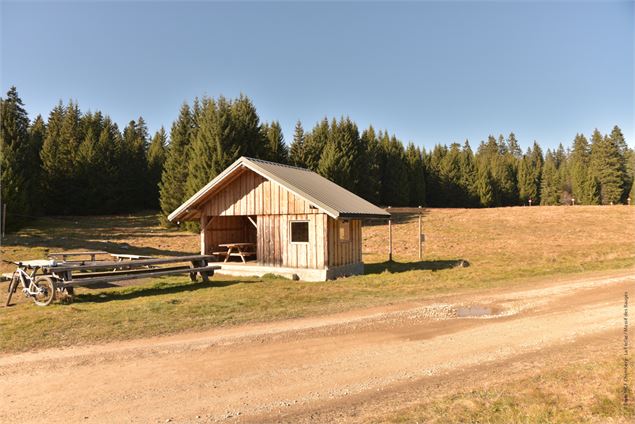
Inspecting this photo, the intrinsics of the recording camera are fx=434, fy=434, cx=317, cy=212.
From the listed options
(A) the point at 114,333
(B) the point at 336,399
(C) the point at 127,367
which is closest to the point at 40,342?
(A) the point at 114,333

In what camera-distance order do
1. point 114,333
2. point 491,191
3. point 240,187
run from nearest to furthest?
point 114,333
point 240,187
point 491,191

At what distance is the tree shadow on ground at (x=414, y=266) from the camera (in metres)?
20.8

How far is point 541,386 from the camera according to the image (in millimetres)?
5969

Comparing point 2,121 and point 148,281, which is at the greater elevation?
point 2,121

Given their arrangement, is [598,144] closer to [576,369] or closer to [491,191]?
[491,191]

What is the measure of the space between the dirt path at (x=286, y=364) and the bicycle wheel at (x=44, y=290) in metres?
4.97

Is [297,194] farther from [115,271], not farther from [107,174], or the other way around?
[107,174]

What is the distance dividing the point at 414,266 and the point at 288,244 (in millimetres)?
7049

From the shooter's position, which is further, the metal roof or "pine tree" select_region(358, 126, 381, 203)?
"pine tree" select_region(358, 126, 381, 203)

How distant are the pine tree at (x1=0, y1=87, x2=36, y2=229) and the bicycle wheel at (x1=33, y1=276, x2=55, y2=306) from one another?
21077mm

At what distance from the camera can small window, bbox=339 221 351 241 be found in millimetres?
19237

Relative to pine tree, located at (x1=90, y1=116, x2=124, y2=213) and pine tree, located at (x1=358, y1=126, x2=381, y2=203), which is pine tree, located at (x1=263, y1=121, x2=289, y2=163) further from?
pine tree, located at (x1=90, y1=116, x2=124, y2=213)

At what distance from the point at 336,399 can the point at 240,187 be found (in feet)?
50.6

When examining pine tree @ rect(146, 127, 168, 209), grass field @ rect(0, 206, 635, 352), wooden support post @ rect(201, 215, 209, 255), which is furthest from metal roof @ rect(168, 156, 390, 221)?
pine tree @ rect(146, 127, 168, 209)
